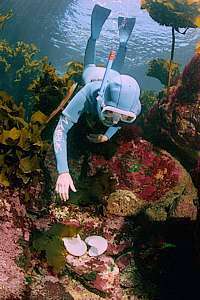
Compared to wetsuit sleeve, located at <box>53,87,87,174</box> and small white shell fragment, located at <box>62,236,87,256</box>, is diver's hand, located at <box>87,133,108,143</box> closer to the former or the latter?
wetsuit sleeve, located at <box>53,87,87,174</box>

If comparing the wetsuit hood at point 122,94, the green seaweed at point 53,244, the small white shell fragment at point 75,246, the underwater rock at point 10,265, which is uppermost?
the wetsuit hood at point 122,94

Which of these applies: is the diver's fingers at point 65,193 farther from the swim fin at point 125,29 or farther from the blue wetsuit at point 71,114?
the swim fin at point 125,29

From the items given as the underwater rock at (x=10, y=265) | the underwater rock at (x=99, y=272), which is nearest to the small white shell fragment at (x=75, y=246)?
the underwater rock at (x=99, y=272)

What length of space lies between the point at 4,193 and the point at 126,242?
68.7 inches

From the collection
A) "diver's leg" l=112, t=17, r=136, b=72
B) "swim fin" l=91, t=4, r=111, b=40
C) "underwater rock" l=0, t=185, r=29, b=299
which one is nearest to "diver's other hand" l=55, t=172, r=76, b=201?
"underwater rock" l=0, t=185, r=29, b=299

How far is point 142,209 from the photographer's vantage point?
490 cm

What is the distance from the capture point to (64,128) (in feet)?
14.0

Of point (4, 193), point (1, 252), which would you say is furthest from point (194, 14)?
point (1, 252)

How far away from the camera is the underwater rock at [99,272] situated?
362cm

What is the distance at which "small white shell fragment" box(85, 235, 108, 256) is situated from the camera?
405cm

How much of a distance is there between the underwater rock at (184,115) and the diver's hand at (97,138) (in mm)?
1683

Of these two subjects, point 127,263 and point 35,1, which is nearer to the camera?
point 127,263

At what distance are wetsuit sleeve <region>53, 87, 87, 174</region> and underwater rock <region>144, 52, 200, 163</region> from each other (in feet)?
7.37

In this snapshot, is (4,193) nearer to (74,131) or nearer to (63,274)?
(63,274)
